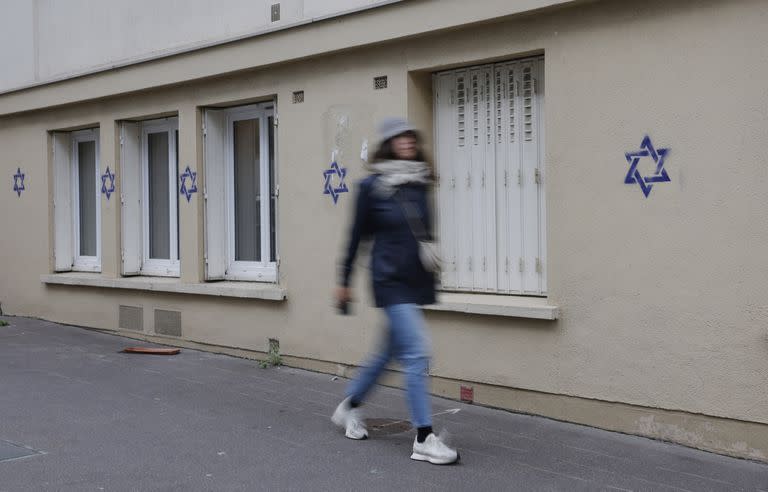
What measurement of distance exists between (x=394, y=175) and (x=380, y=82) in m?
2.75

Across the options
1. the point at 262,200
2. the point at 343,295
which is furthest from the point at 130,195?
Answer: the point at 343,295

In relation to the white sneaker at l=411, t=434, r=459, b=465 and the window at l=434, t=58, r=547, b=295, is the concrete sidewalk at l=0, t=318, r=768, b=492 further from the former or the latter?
the window at l=434, t=58, r=547, b=295

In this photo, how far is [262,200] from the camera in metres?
10.3

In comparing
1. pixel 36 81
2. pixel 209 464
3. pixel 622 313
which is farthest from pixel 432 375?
pixel 36 81

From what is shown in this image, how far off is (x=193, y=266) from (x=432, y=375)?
143 inches

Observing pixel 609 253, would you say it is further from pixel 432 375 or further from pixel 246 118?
pixel 246 118

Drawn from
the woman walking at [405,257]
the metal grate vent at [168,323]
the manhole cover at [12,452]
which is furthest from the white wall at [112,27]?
the manhole cover at [12,452]

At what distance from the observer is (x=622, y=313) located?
6.67 meters

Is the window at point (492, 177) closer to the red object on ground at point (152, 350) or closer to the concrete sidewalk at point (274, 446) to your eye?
the concrete sidewalk at point (274, 446)

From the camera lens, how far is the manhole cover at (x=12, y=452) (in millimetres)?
6055

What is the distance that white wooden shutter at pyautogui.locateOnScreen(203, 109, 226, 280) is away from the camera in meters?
10.5

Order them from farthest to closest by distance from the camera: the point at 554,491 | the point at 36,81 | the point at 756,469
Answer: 1. the point at 36,81
2. the point at 756,469
3. the point at 554,491

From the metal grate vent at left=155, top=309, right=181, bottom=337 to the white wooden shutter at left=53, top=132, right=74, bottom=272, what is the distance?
8.65 ft

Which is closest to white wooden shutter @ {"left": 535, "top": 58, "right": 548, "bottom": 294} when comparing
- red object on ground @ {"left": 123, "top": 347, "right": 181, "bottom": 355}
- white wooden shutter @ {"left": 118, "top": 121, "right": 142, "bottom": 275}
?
red object on ground @ {"left": 123, "top": 347, "right": 181, "bottom": 355}
